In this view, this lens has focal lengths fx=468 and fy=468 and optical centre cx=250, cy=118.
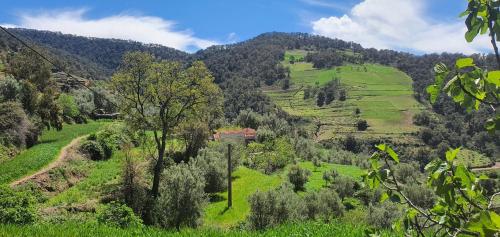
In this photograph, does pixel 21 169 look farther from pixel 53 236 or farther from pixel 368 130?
pixel 368 130

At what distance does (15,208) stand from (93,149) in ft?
91.9

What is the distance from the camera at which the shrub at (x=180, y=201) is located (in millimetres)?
27183

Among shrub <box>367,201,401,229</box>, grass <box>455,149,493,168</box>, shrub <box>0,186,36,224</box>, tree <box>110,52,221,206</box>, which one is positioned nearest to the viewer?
shrub <box>0,186,36,224</box>

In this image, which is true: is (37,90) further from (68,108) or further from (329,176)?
(329,176)

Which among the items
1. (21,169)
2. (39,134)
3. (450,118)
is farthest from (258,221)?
(450,118)

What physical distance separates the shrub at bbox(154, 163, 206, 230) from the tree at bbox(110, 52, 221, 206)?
15.4 feet

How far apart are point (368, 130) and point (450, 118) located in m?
37.7

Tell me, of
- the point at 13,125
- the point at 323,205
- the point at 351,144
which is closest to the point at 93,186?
the point at 13,125

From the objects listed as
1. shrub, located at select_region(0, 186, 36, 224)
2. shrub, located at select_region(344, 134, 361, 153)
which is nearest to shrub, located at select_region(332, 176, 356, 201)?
shrub, located at select_region(0, 186, 36, 224)

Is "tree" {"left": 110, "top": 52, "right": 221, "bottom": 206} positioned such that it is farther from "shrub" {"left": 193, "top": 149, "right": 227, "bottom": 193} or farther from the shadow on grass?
"shrub" {"left": 193, "top": 149, "right": 227, "bottom": 193}

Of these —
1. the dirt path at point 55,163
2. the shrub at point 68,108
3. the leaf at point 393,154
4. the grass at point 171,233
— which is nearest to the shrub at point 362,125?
the shrub at point 68,108

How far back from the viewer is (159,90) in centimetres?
3262

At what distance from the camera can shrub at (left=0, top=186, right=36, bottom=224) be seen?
15648 mm

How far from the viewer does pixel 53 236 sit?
8977mm
